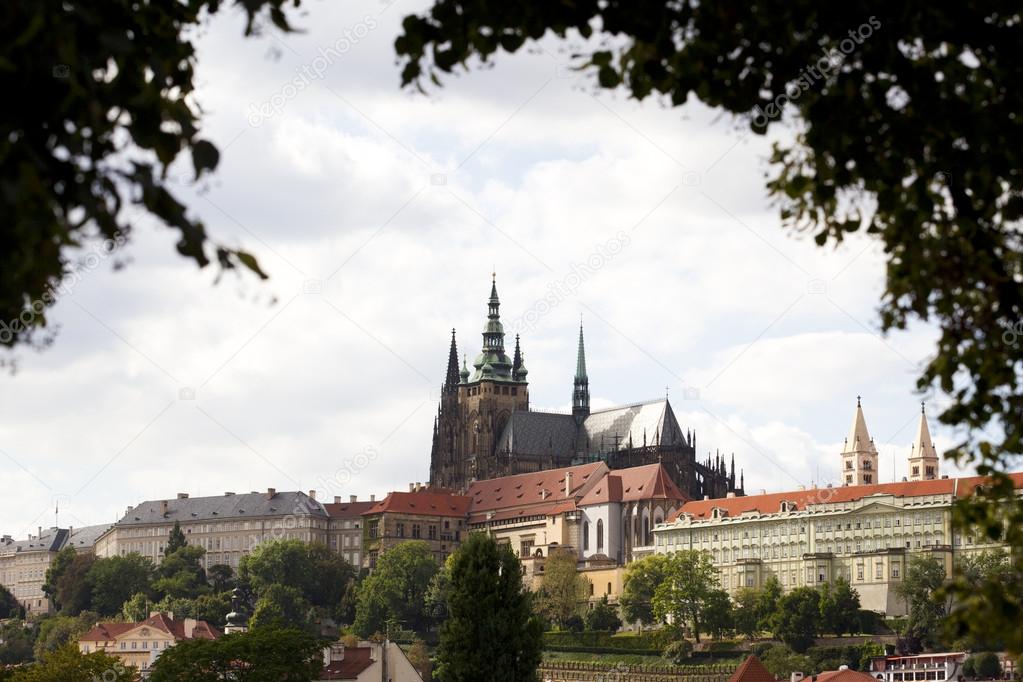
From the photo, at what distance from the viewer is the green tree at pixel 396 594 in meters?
157

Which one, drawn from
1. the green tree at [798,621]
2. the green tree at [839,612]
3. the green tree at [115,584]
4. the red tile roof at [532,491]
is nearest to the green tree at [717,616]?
the green tree at [798,621]

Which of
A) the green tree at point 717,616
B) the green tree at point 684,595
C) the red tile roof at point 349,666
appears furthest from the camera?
the green tree at point 684,595

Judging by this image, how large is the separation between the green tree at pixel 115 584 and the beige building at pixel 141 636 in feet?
96.3

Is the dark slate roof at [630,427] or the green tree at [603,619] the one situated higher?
the dark slate roof at [630,427]

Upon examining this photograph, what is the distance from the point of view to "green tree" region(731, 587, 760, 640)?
431 ft

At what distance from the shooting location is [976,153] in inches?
442

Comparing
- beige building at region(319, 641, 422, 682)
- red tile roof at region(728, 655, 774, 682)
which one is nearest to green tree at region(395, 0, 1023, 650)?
beige building at region(319, 641, 422, 682)

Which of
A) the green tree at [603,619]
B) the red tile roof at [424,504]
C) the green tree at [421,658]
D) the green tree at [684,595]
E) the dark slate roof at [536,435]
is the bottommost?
the green tree at [421,658]

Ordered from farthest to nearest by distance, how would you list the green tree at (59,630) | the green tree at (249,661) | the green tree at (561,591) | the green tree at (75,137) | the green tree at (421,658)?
the green tree at (59,630)
the green tree at (561,591)
the green tree at (421,658)
the green tree at (249,661)
the green tree at (75,137)

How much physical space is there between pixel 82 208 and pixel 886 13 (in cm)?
458

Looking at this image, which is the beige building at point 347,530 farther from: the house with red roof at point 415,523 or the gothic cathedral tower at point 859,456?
the gothic cathedral tower at point 859,456

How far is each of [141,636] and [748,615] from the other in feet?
145

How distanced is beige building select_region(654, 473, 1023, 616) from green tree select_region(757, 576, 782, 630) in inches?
254

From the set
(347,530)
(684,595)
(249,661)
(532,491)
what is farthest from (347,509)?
(249,661)
